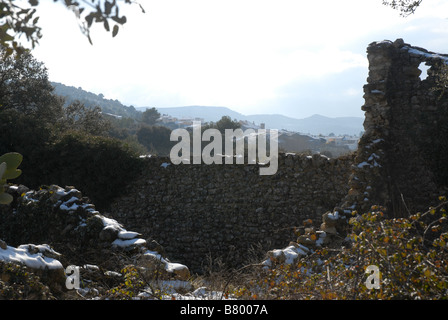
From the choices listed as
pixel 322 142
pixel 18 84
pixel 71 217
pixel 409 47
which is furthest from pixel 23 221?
pixel 322 142

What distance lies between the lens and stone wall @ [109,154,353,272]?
31.9 feet

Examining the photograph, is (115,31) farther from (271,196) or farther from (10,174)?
(271,196)

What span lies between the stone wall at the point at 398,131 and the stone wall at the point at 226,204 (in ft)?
3.82

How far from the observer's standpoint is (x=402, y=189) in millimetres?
8203

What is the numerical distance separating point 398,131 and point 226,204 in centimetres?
412

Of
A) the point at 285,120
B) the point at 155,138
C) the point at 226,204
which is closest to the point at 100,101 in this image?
the point at 285,120

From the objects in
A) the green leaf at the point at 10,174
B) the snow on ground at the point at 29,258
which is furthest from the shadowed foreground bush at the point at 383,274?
the green leaf at the point at 10,174

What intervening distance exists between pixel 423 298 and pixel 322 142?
102ft

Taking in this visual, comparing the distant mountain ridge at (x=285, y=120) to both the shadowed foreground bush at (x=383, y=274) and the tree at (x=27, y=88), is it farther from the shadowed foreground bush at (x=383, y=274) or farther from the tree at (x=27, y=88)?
the shadowed foreground bush at (x=383, y=274)

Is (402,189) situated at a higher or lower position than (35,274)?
higher

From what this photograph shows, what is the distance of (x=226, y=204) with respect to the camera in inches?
417

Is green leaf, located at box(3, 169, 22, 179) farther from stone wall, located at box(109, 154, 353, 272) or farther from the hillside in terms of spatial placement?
the hillside

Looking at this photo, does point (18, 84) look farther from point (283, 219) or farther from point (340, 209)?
point (340, 209)

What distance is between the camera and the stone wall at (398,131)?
8117mm
